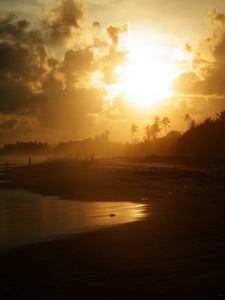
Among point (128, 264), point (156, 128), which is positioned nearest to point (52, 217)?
point (128, 264)

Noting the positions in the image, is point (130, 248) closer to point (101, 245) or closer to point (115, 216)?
point (101, 245)

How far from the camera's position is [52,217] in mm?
13297

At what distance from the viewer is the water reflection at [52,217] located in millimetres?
10188

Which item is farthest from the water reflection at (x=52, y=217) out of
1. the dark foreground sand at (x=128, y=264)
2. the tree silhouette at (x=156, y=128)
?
the tree silhouette at (x=156, y=128)

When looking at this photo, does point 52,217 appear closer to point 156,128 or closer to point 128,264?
point 128,264

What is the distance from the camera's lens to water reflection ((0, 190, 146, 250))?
10.2m

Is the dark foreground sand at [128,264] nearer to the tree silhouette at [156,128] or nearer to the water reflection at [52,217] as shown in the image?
the water reflection at [52,217]

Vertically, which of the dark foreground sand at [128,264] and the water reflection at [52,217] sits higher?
the dark foreground sand at [128,264]

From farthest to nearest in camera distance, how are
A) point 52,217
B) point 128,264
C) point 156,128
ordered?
point 156,128 → point 52,217 → point 128,264

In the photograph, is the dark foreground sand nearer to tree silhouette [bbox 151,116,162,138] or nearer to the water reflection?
the water reflection

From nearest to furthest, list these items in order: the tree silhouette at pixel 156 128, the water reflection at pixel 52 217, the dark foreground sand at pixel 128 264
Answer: the dark foreground sand at pixel 128 264
the water reflection at pixel 52 217
the tree silhouette at pixel 156 128

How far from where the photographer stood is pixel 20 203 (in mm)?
17516

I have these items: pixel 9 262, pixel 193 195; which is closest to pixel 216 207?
pixel 193 195

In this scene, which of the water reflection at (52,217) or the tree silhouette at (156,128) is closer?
the water reflection at (52,217)
